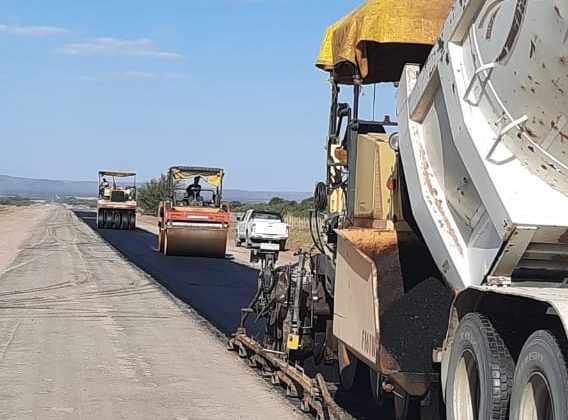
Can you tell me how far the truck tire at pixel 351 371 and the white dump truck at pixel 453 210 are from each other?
0.02 m

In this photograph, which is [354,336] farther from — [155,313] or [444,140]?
[155,313]

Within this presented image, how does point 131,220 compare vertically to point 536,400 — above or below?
below

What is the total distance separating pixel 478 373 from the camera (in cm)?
519

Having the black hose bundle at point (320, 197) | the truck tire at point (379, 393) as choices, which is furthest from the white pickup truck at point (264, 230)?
the truck tire at point (379, 393)

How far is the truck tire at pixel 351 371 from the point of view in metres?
8.09

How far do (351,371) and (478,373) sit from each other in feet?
11.3

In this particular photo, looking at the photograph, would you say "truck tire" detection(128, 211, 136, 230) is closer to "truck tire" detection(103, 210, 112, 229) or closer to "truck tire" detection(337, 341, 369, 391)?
"truck tire" detection(103, 210, 112, 229)

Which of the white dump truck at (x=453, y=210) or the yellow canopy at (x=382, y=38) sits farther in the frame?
the yellow canopy at (x=382, y=38)

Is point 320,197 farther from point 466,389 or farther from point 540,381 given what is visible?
point 540,381

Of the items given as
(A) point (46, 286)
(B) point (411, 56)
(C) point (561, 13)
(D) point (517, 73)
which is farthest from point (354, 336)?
(A) point (46, 286)

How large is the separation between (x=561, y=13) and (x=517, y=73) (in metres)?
0.71

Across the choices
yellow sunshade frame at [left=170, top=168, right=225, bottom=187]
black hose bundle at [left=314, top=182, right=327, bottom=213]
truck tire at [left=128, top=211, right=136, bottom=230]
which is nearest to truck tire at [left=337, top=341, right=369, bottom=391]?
black hose bundle at [left=314, top=182, right=327, bottom=213]

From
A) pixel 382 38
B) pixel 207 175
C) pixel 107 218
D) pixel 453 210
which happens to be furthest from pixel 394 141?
pixel 107 218

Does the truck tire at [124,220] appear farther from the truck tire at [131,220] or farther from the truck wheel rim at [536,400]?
the truck wheel rim at [536,400]
